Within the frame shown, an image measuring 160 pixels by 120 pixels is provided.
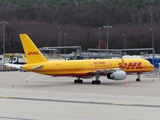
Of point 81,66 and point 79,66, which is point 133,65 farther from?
point 79,66

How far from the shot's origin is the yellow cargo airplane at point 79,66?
1695 inches

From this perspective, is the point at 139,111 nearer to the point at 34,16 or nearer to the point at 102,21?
the point at 102,21

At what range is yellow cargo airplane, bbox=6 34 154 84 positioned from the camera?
43050mm

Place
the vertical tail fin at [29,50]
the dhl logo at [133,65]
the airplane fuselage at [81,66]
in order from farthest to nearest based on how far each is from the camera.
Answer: the dhl logo at [133,65], the airplane fuselage at [81,66], the vertical tail fin at [29,50]

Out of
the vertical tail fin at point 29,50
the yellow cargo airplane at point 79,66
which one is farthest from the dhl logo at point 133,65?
the vertical tail fin at point 29,50

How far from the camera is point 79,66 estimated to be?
4575 centimetres

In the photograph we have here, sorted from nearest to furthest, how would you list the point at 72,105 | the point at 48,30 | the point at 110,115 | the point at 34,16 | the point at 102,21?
the point at 110,115 → the point at 72,105 → the point at 48,30 → the point at 102,21 → the point at 34,16

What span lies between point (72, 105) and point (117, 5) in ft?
485

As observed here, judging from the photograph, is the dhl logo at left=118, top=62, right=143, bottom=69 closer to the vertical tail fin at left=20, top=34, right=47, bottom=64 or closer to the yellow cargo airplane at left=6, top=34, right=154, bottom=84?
the yellow cargo airplane at left=6, top=34, right=154, bottom=84

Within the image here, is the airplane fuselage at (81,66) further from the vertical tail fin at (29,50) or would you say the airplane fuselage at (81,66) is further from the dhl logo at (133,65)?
the vertical tail fin at (29,50)

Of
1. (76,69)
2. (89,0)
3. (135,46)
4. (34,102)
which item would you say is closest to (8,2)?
(89,0)

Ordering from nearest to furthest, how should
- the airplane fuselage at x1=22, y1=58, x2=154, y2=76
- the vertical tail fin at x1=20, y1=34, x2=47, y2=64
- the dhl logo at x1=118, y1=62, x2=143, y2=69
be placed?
the vertical tail fin at x1=20, y1=34, x2=47, y2=64 → the airplane fuselage at x1=22, y1=58, x2=154, y2=76 → the dhl logo at x1=118, y1=62, x2=143, y2=69

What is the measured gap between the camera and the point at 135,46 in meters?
127

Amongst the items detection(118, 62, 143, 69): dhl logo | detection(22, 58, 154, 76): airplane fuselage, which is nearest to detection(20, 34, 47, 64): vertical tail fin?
detection(22, 58, 154, 76): airplane fuselage
